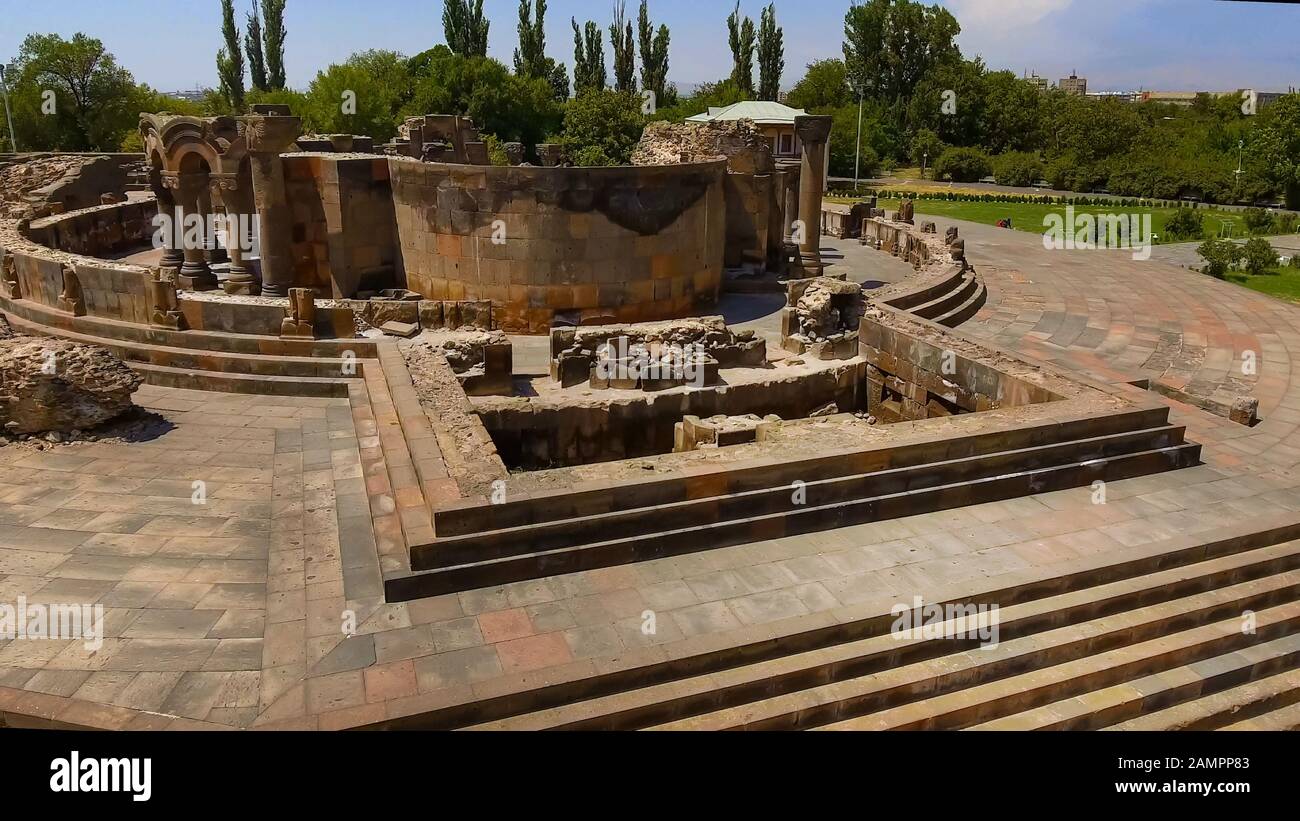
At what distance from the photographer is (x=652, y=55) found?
6525 cm

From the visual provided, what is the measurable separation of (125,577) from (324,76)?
4726 cm

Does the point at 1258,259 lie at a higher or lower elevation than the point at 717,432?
higher

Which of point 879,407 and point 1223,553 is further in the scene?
point 879,407

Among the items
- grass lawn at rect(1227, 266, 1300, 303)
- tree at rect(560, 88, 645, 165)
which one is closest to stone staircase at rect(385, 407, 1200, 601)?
grass lawn at rect(1227, 266, 1300, 303)

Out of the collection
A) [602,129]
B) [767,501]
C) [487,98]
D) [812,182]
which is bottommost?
[767,501]

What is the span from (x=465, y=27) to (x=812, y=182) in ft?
158

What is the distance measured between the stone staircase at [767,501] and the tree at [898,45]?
6070 cm

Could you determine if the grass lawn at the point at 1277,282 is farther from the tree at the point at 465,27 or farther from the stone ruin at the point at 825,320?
the tree at the point at 465,27

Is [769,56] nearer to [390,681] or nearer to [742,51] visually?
[742,51]

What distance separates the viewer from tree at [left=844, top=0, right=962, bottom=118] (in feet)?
216

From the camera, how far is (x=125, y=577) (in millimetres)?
7762

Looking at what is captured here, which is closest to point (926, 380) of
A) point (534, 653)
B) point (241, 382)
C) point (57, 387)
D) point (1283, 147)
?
point (534, 653)

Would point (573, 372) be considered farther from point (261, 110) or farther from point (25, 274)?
point (261, 110)

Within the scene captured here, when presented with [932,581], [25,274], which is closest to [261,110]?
[25,274]
